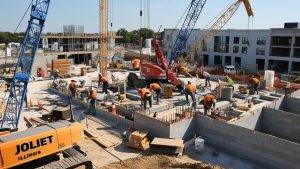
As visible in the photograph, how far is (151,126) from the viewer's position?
511 inches

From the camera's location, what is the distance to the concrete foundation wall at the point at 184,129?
12370 millimetres

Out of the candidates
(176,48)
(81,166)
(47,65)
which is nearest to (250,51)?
(176,48)

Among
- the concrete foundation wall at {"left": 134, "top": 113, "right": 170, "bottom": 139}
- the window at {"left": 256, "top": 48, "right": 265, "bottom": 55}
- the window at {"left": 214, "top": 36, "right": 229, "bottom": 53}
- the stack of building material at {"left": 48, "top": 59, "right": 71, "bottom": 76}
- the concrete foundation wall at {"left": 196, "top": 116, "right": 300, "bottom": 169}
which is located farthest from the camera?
the window at {"left": 214, "top": 36, "right": 229, "bottom": 53}

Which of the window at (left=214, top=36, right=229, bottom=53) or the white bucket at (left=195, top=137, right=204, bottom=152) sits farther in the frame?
the window at (left=214, top=36, right=229, bottom=53)

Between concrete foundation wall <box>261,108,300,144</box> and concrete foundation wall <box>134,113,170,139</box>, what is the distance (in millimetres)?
6655

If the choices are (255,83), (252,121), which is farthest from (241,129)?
(255,83)

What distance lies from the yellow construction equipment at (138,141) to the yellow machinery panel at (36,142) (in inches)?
114

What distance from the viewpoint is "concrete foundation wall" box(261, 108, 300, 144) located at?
14.9 metres

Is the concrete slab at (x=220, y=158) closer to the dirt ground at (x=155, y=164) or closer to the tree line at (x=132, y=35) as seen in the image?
the dirt ground at (x=155, y=164)

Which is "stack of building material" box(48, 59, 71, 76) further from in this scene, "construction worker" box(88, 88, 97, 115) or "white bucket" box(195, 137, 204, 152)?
"white bucket" box(195, 137, 204, 152)

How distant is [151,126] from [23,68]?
772 cm

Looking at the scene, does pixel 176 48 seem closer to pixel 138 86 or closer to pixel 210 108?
pixel 138 86

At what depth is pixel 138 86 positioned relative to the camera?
22750mm

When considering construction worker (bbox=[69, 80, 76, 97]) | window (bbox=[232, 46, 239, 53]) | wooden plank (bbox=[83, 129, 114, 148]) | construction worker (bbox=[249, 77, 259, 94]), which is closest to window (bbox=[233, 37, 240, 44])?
window (bbox=[232, 46, 239, 53])
